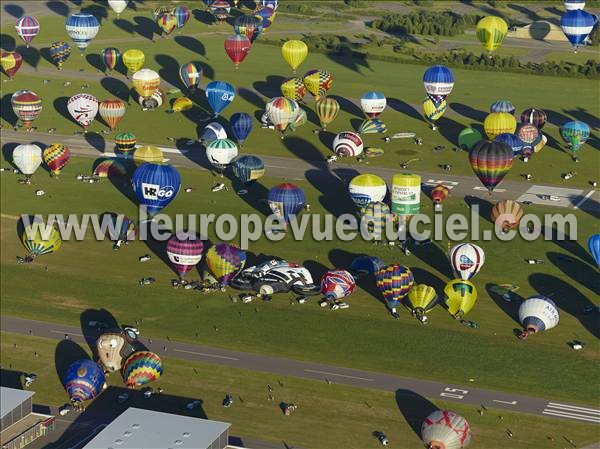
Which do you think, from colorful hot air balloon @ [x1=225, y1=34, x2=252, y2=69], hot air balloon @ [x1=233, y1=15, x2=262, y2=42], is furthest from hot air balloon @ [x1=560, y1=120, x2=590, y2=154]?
hot air balloon @ [x1=233, y1=15, x2=262, y2=42]

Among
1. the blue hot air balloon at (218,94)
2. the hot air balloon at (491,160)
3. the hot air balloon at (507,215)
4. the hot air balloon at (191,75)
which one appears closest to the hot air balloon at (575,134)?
the hot air balloon at (491,160)

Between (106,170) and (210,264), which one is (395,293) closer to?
(210,264)

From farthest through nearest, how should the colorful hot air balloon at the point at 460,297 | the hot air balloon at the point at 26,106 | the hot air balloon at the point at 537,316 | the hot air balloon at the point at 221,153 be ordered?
the hot air balloon at the point at 26,106 < the hot air balloon at the point at 221,153 < the colorful hot air balloon at the point at 460,297 < the hot air balloon at the point at 537,316

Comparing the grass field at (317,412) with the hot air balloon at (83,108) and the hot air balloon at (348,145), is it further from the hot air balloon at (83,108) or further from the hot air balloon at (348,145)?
the hot air balloon at (83,108)

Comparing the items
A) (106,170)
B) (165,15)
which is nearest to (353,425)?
(106,170)

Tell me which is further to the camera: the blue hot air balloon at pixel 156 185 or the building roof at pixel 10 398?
the blue hot air balloon at pixel 156 185

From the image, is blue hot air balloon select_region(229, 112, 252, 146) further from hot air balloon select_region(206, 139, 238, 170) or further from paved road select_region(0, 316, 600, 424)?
paved road select_region(0, 316, 600, 424)

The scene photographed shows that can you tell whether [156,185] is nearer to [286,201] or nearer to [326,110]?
[286,201]
